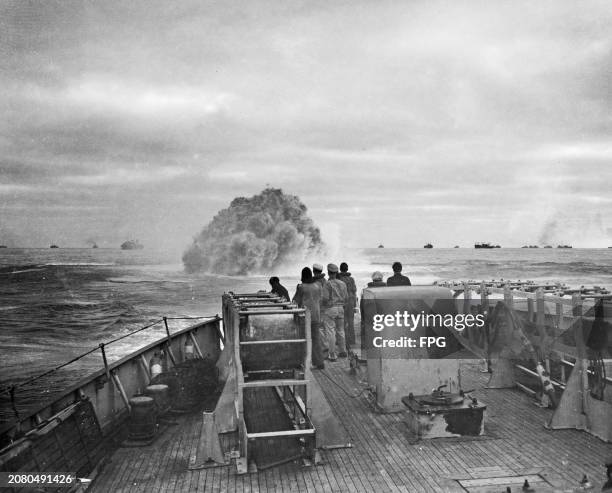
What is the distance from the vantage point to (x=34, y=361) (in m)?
29.5

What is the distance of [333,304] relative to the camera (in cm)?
1107

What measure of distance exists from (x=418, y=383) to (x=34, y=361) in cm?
2744

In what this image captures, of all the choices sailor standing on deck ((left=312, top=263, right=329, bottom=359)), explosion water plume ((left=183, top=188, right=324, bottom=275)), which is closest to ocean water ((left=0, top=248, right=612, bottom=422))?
explosion water plume ((left=183, top=188, right=324, bottom=275))

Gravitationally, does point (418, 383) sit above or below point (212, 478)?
above

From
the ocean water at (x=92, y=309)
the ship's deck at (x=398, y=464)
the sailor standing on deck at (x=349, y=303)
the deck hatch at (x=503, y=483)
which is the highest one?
the sailor standing on deck at (x=349, y=303)

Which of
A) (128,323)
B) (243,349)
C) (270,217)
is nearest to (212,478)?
(243,349)

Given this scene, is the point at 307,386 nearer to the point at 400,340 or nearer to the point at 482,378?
the point at 400,340

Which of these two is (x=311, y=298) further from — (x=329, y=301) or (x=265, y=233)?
(x=265, y=233)

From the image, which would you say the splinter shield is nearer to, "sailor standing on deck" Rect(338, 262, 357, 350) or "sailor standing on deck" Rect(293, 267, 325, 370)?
"sailor standing on deck" Rect(293, 267, 325, 370)

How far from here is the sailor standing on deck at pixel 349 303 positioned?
11.9 m

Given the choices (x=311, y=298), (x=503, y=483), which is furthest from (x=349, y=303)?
(x=503, y=483)

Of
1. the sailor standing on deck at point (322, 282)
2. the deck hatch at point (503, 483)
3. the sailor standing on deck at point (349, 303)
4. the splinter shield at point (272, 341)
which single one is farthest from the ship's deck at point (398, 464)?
the sailor standing on deck at point (349, 303)

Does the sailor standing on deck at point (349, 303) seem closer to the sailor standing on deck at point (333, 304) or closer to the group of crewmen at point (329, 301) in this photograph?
the group of crewmen at point (329, 301)

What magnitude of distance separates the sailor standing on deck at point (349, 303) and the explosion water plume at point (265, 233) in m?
65.7
